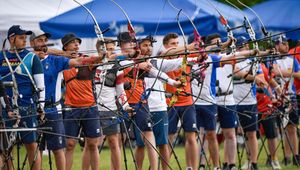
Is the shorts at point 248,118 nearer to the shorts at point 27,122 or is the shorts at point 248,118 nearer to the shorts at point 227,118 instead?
the shorts at point 227,118

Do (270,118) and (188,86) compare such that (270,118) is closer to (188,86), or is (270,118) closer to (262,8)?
(188,86)

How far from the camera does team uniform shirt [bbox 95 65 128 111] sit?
41.2ft

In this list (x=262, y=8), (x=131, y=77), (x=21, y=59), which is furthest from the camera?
(x=262, y=8)

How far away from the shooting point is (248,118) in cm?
1492

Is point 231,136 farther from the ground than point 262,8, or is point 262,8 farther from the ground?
point 262,8

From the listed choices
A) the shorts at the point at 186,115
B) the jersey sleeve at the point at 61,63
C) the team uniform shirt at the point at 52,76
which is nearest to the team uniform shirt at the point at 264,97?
the shorts at the point at 186,115

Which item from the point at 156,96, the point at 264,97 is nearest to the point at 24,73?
the point at 156,96

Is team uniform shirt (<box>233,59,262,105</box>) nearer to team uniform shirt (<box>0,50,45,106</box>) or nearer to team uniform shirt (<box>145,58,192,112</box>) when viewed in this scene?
team uniform shirt (<box>145,58,192,112</box>)

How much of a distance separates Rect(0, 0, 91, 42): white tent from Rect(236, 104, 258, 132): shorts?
166 inches

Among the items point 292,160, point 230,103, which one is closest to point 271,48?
point 230,103

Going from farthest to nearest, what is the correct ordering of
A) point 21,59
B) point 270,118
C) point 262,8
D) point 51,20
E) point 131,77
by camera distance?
1. point 262,8
2. point 51,20
3. point 270,118
4. point 131,77
5. point 21,59

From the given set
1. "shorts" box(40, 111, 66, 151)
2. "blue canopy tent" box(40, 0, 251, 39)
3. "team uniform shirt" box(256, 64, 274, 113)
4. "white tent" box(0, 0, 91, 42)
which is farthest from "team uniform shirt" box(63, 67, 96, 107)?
"white tent" box(0, 0, 91, 42)

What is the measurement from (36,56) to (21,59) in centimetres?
19

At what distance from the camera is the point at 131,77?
1279 cm
